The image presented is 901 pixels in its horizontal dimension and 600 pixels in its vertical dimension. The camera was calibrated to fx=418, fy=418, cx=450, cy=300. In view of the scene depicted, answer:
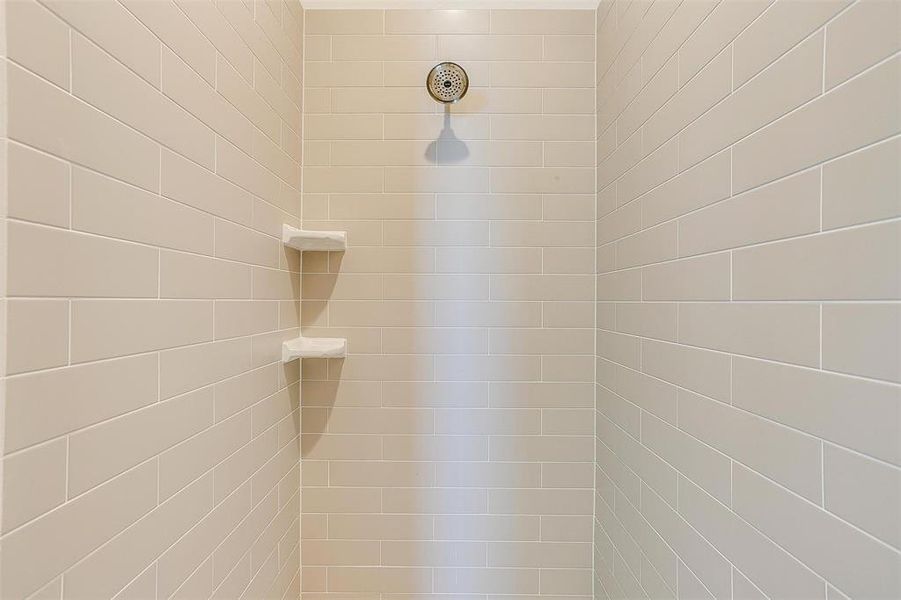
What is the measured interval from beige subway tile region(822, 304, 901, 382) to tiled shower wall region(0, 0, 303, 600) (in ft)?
3.06

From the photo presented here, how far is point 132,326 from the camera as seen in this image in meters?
0.63

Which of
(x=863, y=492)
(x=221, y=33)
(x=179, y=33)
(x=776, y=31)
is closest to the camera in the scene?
(x=863, y=492)

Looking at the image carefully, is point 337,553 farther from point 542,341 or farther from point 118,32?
point 118,32

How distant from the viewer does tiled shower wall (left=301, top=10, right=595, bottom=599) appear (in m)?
1.38

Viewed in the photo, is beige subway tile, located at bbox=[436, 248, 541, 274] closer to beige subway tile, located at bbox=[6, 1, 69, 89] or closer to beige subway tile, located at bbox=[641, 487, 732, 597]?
beige subway tile, located at bbox=[641, 487, 732, 597]

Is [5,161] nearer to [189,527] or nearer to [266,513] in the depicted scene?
[189,527]

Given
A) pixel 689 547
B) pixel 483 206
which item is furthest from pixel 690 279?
pixel 483 206

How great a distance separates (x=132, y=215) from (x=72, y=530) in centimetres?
43

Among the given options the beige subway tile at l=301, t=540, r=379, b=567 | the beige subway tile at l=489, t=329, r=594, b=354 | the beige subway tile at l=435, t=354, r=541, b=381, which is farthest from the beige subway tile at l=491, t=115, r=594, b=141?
the beige subway tile at l=301, t=540, r=379, b=567

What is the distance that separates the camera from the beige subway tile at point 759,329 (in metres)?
0.54

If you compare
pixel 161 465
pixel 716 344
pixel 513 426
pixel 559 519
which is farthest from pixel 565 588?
Result: pixel 161 465

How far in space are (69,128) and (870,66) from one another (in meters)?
0.94

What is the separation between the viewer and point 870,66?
462mm

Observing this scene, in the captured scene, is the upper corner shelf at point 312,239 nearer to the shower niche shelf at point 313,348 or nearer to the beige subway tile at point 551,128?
the shower niche shelf at point 313,348
